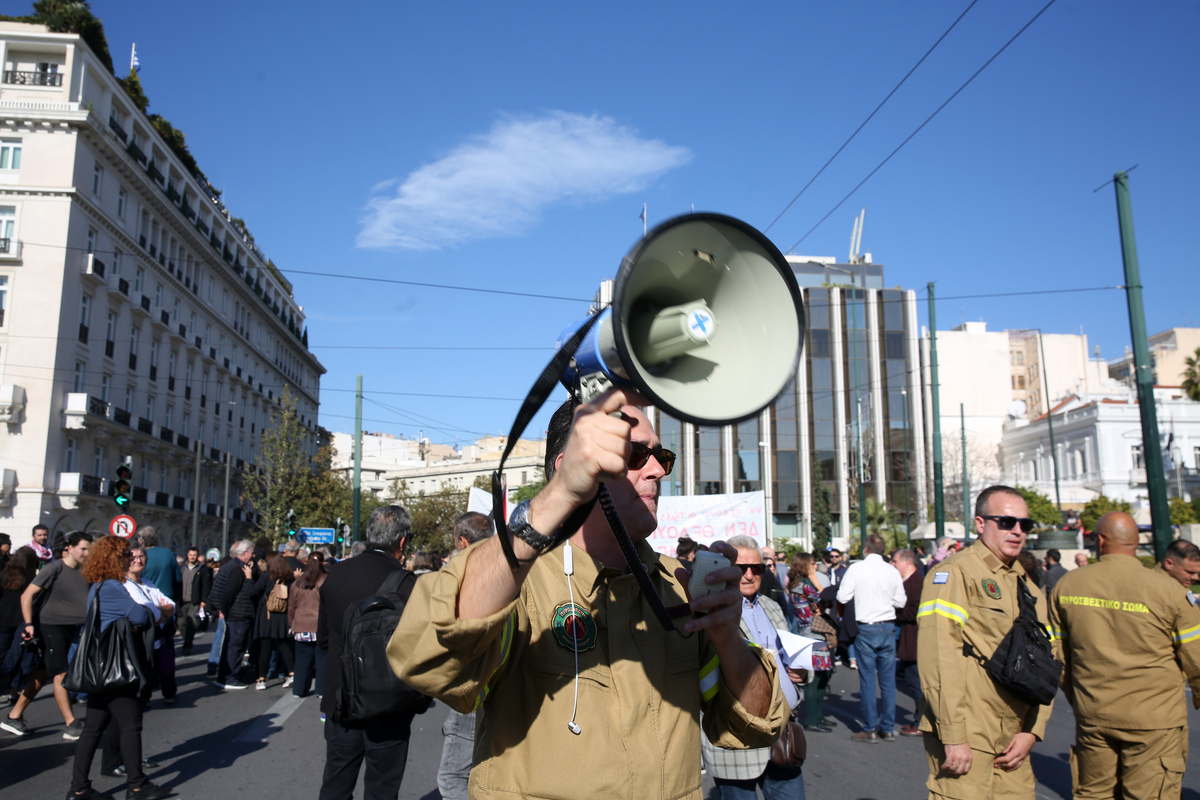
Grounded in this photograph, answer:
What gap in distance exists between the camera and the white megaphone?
62.5 inches

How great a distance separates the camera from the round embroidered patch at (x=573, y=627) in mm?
2000

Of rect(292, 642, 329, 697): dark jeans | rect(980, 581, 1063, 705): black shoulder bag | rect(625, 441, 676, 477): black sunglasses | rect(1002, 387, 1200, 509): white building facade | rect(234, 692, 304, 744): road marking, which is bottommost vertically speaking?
rect(234, 692, 304, 744): road marking

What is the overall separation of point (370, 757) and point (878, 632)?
583cm

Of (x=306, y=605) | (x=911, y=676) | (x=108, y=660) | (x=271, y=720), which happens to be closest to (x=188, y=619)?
(x=306, y=605)

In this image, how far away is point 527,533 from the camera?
1.60 m

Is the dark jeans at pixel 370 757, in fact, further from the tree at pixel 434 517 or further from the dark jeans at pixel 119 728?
the tree at pixel 434 517

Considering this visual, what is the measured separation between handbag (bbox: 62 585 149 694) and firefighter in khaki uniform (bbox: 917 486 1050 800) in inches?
196

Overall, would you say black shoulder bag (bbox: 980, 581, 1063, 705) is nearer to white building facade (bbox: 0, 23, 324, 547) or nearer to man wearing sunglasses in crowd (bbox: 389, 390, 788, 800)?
man wearing sunglasses in crowd (bbox: 389, 390, 788, 800)

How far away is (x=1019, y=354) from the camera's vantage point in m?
80.8

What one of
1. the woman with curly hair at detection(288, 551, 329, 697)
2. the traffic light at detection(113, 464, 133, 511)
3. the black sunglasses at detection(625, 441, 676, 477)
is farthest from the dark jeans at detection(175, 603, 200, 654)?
the black sunglasses at detection(625, 441, 676, 477)

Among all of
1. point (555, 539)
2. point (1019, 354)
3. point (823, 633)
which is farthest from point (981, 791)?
point (1019, 354)

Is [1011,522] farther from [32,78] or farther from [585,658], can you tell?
[32,78]

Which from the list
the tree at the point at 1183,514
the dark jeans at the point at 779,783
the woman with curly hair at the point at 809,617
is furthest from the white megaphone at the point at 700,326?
the tree at the point at 1183,514

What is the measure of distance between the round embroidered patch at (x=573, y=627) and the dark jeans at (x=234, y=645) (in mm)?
10335
